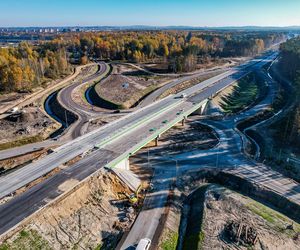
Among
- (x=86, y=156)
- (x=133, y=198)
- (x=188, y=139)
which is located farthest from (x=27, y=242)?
(x=188, y=139)

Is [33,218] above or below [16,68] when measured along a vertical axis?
below

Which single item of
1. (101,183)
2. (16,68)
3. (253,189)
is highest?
(16,68)

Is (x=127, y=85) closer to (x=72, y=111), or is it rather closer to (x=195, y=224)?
(x=72, y=111)

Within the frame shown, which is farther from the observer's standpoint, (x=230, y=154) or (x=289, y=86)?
(x=289, y=86)

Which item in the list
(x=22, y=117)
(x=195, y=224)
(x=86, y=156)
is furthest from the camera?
(x=22, y=117)

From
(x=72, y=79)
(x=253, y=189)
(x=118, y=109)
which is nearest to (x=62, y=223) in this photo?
(x=253, y=189)

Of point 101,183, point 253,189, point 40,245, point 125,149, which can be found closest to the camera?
point 40,245

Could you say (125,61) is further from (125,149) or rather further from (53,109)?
(125,149)

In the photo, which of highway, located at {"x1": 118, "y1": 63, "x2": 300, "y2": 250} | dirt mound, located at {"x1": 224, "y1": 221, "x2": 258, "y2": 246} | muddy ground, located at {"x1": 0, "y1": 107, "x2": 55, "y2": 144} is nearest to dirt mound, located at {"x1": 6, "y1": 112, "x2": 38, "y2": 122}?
muddy ground, located at {"x1": 0, "y1": 107, "x2": 55, "y2": 144}

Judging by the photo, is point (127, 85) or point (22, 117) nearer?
point (22, 117)
